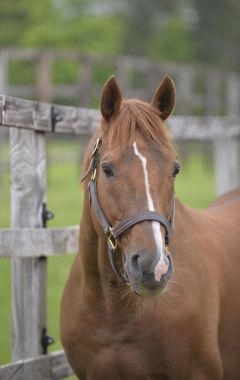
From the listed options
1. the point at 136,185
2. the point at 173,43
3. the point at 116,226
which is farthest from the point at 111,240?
the point at 173,43

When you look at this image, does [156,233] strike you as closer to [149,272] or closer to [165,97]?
[149,272]

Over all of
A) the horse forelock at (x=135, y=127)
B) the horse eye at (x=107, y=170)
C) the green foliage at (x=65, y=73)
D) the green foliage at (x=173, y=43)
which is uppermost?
the green foliage at (x=173, y=43)

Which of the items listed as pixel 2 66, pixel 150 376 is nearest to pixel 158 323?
pixel 150 376

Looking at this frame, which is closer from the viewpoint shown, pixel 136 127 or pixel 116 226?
pixel 116 226

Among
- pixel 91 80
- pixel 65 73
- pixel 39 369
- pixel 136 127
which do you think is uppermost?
pixel 65 73

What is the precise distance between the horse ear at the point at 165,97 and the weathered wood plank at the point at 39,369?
177 cm

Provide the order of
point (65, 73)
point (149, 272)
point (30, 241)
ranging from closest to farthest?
point (149, 272)
point (30, 241)
point (65, 73)

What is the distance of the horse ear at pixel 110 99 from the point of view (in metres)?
3.63

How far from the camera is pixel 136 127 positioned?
11.7 feet

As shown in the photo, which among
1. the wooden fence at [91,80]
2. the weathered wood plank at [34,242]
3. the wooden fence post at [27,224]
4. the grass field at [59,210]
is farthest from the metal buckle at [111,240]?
the wooden fence at [91,80]

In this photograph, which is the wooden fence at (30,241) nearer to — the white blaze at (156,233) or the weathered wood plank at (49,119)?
the weathered wood plank at (49,119)

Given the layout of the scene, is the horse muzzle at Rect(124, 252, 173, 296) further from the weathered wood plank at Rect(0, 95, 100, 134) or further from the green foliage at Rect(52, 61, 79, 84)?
the green foliage at Rect(52, 61, 79, 84)

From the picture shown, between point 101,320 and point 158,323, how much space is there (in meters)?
0.31

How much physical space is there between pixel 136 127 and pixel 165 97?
299 mm
